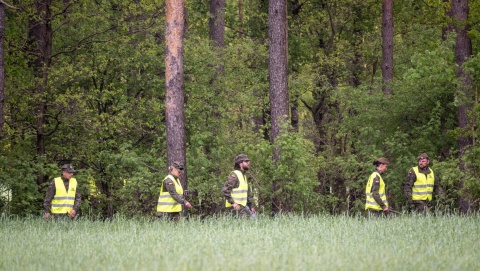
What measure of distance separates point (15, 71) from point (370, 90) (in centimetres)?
1174

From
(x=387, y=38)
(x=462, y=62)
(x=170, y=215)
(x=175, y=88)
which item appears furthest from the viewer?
(x=387, y=38)

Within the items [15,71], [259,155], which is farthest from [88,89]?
[259,155]

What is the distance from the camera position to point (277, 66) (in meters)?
24.0

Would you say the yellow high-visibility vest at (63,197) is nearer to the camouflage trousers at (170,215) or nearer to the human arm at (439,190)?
the camouflage trousers at (170,215)

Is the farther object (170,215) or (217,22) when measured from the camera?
(217,22)

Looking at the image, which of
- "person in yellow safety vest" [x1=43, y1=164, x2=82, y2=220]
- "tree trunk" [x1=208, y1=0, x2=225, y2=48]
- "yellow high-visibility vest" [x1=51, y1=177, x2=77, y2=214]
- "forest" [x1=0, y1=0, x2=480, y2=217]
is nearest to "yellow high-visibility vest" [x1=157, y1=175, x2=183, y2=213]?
"person in yellow safety vest" [x1=43, y1=164, x2=82, y2=220]

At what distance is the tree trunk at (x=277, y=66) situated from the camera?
23.8 meters

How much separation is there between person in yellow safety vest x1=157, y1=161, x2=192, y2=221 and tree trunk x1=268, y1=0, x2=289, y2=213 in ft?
19.9

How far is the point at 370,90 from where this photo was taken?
98.5ft

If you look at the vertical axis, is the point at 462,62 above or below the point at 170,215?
above

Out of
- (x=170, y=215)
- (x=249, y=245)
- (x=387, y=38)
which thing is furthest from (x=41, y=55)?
(x=249, y=245)

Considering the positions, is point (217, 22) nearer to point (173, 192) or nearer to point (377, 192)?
point (377, 192)

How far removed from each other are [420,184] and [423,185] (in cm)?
7

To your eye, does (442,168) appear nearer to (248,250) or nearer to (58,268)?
(248,250)
